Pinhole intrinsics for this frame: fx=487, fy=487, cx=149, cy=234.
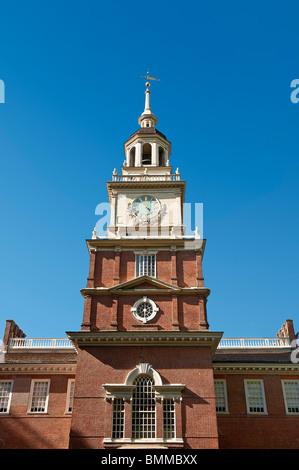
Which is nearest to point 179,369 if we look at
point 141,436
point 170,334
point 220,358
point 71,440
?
point 170,334

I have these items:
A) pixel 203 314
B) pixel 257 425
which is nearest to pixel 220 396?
pixel 257 425

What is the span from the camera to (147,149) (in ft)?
121

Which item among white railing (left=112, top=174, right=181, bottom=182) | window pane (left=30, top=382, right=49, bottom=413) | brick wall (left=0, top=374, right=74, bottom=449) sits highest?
white railing (left=112, top=174, right=181, bottom=182)

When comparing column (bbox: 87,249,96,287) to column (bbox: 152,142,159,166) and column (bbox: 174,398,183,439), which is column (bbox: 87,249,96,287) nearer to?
column (bbox: 174,398,183,439)

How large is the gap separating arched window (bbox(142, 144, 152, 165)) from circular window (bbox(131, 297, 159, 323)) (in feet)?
41.1

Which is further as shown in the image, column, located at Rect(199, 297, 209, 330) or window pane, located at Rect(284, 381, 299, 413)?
window pane, located at Rect(284, 381, 299, 413)

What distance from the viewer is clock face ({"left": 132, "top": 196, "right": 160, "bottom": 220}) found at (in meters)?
31.7

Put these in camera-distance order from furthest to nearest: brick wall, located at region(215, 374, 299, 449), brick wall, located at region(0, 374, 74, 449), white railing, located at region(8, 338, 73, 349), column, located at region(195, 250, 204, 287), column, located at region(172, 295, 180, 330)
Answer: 1. white railing, located at region(8, 338, 73, 349)
2. brick wall, located at region(215, 374, 299, 449)
3. brick wall, located at region(0, 374, 74, 449)
4. column, located at region(195, 250, 204, 287)
5. column, located at region(172, 295, 180, 330)

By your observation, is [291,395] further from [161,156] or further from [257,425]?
[161,156]

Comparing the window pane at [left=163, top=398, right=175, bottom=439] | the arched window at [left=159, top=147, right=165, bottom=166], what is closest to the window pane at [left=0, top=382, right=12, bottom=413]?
the window pane at [left=163, top=398, right=175, bottom=439]

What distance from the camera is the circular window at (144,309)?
26.9 meters

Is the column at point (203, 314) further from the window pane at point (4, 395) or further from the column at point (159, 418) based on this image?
the window pane at point (4, 395)
